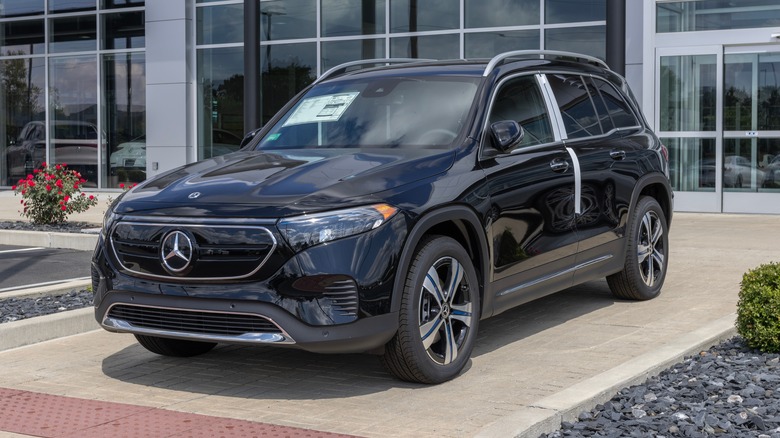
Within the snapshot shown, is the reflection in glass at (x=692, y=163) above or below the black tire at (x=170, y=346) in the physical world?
above

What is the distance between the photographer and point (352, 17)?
795 inches

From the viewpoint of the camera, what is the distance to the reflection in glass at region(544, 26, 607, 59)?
58.2ft

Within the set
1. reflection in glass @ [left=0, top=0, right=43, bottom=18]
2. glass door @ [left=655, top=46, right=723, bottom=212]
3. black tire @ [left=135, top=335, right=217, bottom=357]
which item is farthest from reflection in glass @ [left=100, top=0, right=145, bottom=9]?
black tire @ [left=135, top=335, right=217, bottom=357]

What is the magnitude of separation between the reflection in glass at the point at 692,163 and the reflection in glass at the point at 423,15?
4.41m

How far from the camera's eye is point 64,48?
2392 centimetres

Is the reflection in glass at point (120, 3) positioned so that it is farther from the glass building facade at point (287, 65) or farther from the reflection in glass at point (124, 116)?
the reflection in glass at point (124, 116)

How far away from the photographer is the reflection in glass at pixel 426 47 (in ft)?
63.1

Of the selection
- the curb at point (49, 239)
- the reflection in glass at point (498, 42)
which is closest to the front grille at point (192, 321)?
the curb at point (49, 239)

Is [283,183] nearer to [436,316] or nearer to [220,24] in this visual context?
[436,316]

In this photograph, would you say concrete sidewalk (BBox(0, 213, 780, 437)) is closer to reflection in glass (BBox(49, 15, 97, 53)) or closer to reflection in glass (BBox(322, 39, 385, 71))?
reflection in glass (BBox(322, 39, 385, 71))

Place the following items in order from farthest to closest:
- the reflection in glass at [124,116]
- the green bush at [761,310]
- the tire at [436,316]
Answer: the reflection in glass at [124,116], the green bush at [761,310], the tire at [436,316]

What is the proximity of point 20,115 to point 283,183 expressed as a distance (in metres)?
20.9

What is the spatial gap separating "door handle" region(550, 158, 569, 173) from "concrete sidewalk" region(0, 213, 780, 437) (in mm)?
1097

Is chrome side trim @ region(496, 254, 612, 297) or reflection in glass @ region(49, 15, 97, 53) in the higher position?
reflection in glass @ region(49, 15, 97, 53)
